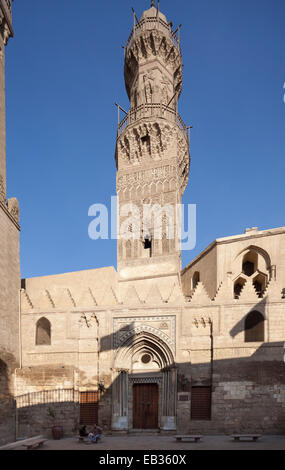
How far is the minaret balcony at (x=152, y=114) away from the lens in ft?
74.8

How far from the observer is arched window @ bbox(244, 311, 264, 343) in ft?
49.2

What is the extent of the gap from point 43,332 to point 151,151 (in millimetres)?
11318

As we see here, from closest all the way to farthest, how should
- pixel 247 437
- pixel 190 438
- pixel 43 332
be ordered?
pixel 247 437, pixel 190 438, pixel 43 332

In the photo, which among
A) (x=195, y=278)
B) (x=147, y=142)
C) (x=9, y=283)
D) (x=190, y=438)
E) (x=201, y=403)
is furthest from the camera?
(x=147, y=142)

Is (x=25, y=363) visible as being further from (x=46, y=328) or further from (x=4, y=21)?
(x=4, y=21)

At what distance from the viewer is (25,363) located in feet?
51.4

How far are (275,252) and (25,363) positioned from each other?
37.0ft

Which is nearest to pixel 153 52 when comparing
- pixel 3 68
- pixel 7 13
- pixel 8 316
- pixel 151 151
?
pixel 151 151

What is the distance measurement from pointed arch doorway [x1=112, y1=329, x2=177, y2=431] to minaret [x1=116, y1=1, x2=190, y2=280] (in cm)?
514

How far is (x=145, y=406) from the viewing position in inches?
592

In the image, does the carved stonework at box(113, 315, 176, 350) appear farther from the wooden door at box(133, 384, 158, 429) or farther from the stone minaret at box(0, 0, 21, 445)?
the stone minaret at box(0, 0, 21, 445)

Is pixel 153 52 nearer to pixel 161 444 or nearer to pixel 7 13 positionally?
pixel 7 13
